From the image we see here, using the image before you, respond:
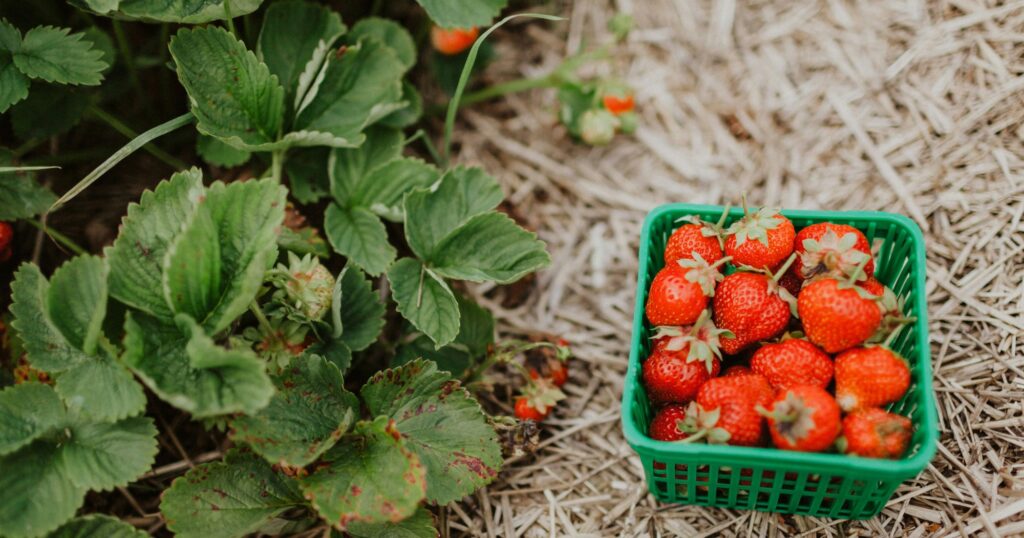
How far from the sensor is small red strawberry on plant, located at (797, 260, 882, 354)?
1443mm

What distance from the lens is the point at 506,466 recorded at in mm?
1883

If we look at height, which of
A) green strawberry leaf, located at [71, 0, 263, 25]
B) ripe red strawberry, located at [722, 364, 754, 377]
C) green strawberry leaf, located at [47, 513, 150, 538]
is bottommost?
green strawberry leaf, located at [47, 513, 150, 538]

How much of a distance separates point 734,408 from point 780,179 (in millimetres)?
920

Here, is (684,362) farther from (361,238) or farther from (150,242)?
(150,242)

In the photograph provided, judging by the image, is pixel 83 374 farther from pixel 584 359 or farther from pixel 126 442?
pixel 584 359

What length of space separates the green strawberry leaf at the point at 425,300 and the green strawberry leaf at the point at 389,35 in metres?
0.57

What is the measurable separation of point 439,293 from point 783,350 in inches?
27.8

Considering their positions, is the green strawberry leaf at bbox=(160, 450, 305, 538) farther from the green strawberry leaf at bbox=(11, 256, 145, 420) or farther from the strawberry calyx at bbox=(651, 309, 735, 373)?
the strawberry calyx at bbox=(651, 309, 735, 373)

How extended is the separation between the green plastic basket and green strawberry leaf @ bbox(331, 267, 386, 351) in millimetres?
563

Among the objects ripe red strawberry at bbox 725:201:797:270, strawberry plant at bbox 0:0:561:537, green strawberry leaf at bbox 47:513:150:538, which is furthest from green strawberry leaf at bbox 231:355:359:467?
ripe red strawberry at bbox 725:201:797:270

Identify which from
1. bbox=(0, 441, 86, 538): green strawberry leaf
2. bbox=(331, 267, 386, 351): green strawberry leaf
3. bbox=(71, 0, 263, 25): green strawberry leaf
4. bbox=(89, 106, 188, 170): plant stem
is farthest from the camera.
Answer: bbox=(89, 106, 188, 170): plant stem

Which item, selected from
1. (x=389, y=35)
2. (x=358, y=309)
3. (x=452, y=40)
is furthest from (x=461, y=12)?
(x=358, y=309)

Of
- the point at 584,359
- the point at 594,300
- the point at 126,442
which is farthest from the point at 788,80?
the point at 126,442

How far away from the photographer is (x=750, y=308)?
153cm
